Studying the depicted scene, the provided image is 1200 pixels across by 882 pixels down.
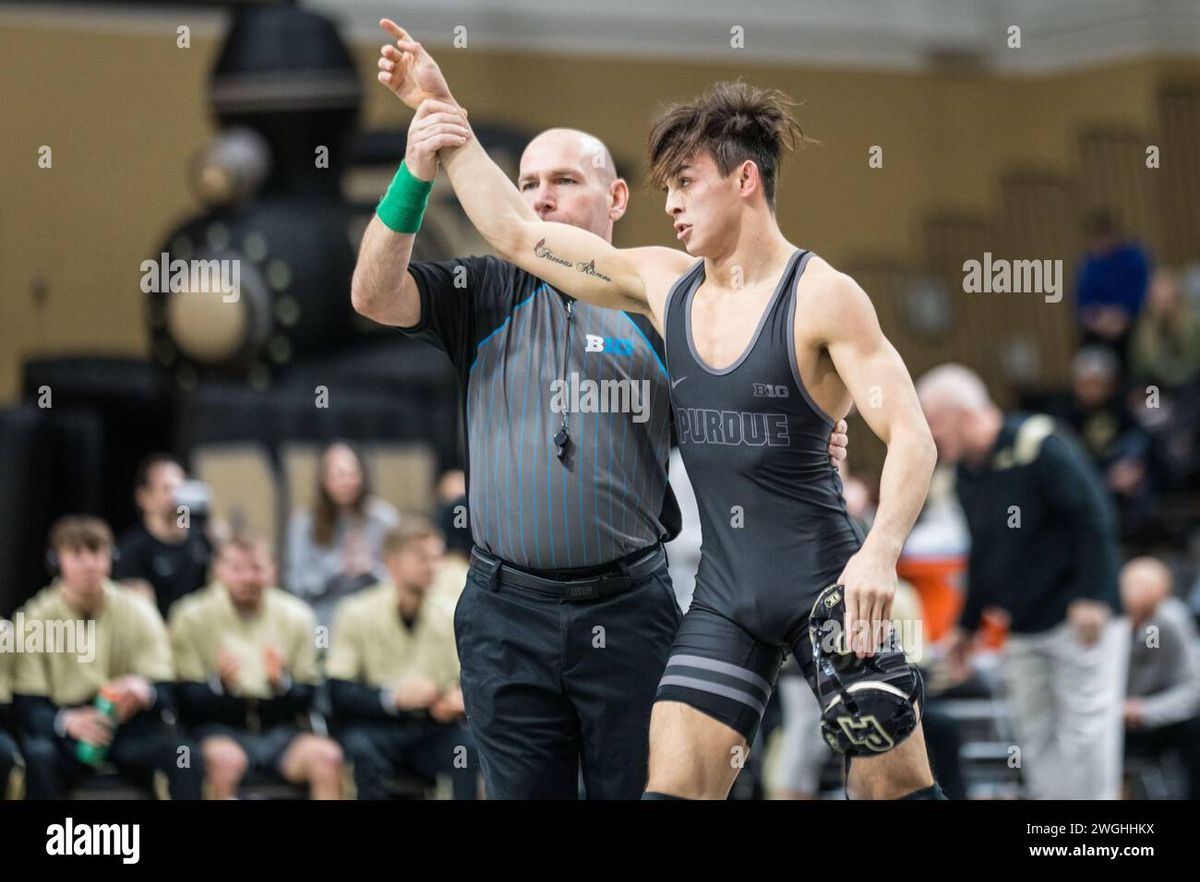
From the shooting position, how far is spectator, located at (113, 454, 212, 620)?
23.2 feet

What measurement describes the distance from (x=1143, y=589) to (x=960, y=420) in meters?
Result: 1.11

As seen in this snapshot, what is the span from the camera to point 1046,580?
693 centimetres

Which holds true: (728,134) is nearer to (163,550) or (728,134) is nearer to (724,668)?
(724,668)

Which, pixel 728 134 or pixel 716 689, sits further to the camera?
pixel 728 134

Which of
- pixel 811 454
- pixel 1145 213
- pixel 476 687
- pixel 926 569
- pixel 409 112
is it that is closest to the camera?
pixel 811 454

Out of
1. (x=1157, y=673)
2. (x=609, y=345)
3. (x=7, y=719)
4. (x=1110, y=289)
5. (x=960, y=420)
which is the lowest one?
(x=1157, y=673)

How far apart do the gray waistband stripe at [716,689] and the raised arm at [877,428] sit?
30 centimetres

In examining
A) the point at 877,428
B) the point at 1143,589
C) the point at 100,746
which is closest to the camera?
the point at 877,428

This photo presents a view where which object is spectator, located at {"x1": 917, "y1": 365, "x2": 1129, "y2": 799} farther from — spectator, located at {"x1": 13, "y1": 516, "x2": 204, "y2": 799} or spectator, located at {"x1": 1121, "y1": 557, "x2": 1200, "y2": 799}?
spectator, located at {"x1": 13, "y1": 516, "x2": 204, "y2": 799}

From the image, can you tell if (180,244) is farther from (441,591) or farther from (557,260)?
(557,260)

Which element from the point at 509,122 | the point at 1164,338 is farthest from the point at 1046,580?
the point at 509,122
